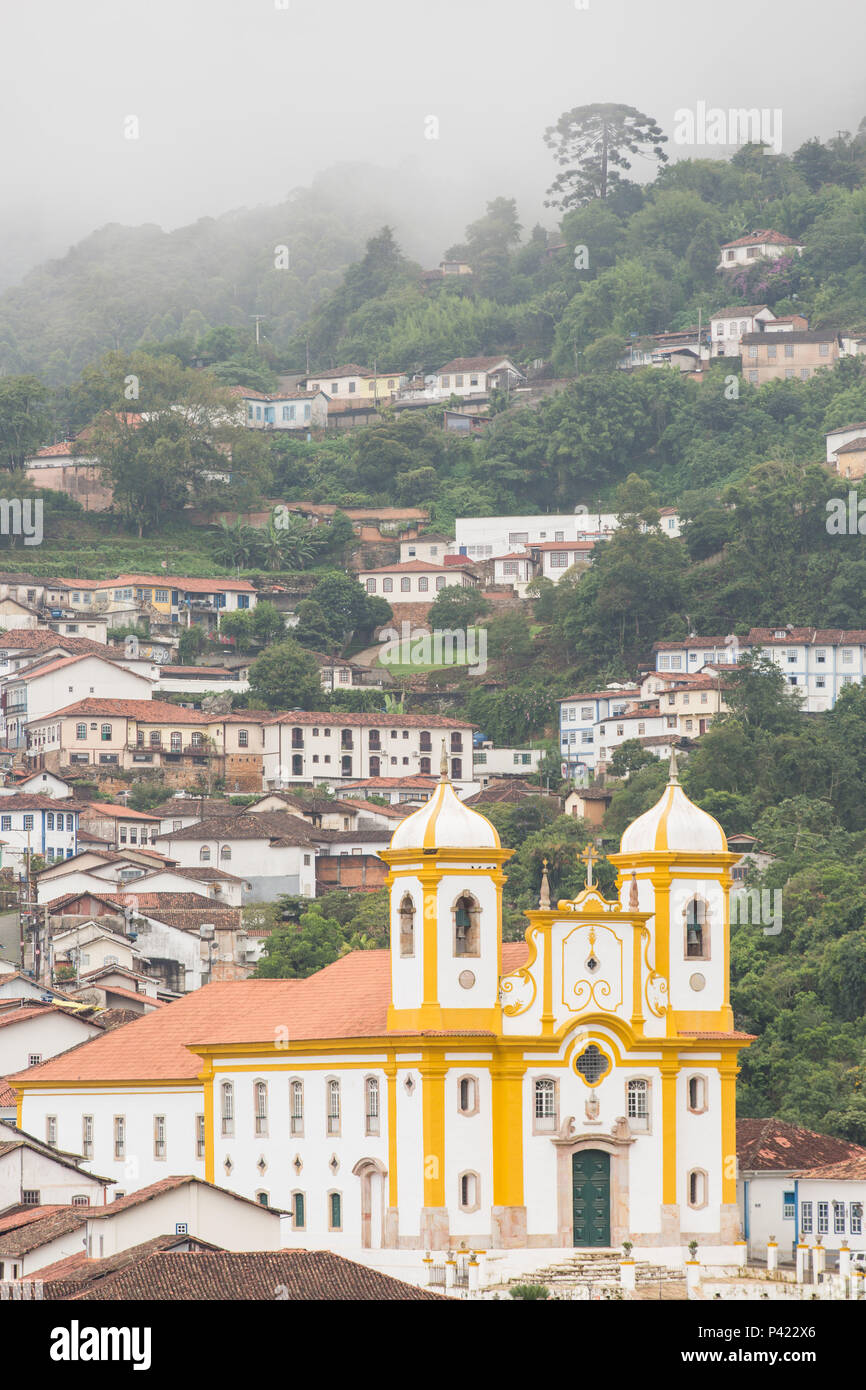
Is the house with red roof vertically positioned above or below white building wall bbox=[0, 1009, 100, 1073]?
above

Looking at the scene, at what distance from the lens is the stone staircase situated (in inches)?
1975

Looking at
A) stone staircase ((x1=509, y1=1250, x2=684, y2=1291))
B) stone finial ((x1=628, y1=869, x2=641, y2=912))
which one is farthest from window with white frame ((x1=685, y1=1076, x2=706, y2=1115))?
stone finial ((x1=628, y1=869, x2=641, y2=912))

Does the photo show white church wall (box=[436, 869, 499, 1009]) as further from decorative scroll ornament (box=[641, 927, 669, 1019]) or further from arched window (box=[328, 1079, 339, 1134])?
decorative scroll ornament (box=[641, 927, 669, 1019])

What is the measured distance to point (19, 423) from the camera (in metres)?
134

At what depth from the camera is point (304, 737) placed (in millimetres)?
107625

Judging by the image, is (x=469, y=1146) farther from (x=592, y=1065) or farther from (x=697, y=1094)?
(x=697, y=1094)

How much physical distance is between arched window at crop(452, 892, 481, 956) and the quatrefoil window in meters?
2.82

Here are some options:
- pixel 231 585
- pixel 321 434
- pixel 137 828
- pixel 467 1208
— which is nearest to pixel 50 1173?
pixel 467 1208

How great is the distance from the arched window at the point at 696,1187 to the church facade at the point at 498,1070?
0.02 m

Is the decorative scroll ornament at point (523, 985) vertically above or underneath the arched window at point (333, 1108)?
above

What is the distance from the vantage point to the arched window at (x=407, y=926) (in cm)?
5306

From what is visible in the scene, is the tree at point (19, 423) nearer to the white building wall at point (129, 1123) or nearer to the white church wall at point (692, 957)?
the white building wall at point (129, 1123)

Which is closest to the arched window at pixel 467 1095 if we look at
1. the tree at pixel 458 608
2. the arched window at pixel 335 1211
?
the arched window at pixel 335 1211
